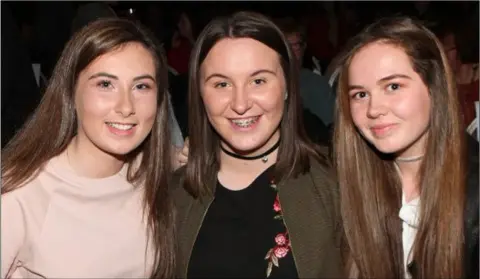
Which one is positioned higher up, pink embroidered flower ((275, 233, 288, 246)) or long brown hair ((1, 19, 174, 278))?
long brown hair ((1, 19, 174, 278))

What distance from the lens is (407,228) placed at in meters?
2.35

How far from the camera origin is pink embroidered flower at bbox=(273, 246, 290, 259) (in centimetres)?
239

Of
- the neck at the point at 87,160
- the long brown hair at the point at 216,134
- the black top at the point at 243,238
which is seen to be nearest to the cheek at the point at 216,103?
the long brown hair at the point at 216,134

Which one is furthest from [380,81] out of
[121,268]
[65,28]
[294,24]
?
[65,28]

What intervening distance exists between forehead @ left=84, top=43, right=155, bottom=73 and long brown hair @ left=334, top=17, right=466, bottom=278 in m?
0.81

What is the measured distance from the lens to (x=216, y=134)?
8.88 ft

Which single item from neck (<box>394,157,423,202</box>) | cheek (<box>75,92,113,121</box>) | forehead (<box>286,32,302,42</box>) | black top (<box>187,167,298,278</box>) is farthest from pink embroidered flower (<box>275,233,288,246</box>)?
forehead (<box>286,32,302,42</box>)

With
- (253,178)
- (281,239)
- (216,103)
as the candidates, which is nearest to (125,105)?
(216,103)

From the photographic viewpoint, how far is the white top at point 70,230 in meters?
2.12

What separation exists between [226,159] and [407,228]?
0.82 metres

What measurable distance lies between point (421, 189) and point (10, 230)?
1.52 m

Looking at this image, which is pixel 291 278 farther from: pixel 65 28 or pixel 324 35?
pixel 324 35

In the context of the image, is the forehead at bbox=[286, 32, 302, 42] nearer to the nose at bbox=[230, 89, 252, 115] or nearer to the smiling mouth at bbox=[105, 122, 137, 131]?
the nose at bbox=[230, 89, 252, 115]

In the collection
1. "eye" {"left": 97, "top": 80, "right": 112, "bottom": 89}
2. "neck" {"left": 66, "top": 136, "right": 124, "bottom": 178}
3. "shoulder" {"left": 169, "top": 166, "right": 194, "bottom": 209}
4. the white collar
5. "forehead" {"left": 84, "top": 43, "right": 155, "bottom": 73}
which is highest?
"forehead" {"left": 84, "top": 43, "right": 155, "bottom": 73}
